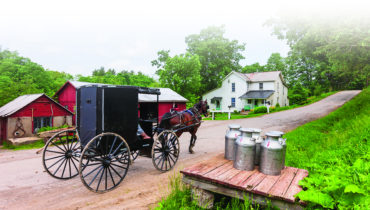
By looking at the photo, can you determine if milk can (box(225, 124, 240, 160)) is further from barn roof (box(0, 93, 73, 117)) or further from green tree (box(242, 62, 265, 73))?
green tree (box(242, 62, 265, 73))

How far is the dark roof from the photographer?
35.6m

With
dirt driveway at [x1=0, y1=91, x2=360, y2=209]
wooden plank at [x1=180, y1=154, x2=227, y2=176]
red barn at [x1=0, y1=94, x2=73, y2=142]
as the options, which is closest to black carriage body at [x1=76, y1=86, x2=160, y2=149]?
dirt driveway at [x1=0, y1=91, x2=360, y2=209]

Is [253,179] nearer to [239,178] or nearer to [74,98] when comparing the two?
[239,178]

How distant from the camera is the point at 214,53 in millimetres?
41250

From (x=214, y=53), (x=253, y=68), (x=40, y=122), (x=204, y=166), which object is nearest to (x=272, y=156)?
(x=204, y=166)

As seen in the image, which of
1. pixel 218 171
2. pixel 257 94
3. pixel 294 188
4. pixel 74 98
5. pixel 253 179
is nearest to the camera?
pixel 294 188

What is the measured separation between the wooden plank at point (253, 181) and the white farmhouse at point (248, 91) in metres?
33.3

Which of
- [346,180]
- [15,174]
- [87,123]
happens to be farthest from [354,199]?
[15,174]

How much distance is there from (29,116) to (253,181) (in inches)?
636

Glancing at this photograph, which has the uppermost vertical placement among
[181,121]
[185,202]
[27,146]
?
[181,121]

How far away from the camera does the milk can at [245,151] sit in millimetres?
3445

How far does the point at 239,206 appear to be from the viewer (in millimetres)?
3191

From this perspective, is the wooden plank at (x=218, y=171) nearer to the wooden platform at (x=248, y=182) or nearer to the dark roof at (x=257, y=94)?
the wooden platform at (x=248, y=182)

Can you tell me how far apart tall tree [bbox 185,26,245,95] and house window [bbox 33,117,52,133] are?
29775 millimetres
